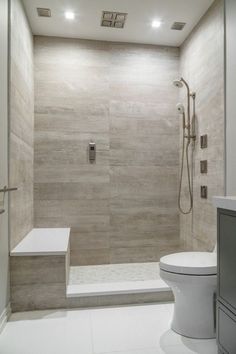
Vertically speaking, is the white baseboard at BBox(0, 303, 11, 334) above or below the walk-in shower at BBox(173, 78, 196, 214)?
below

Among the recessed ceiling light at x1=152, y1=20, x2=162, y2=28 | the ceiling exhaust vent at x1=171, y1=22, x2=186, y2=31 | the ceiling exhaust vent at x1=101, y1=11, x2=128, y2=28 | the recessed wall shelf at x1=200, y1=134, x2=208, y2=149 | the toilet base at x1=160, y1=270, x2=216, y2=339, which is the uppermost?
the ceiling exhaust vent at x1=101, y1=11, x2=128, y2=28

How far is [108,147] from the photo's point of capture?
323 cm

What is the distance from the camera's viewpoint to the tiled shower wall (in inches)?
124

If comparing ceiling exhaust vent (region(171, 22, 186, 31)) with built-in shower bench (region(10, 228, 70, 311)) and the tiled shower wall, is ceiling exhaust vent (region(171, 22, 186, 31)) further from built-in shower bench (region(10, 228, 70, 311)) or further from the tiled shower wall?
built-in shower bench (region(10, 228, 70, 311))

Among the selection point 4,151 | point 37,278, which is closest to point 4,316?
point 37,278

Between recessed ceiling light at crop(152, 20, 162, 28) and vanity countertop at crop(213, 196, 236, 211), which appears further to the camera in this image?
recessed ceiling light at crop(152, 20, 162, 28)

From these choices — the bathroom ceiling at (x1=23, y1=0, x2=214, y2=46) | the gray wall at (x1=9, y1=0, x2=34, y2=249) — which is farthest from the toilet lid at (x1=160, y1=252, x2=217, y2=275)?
the bathroom ceiling at (x1=23, y1=0, x2=214, y2=46)

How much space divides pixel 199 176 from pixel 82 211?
136 centimetres

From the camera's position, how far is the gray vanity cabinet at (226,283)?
1456mm

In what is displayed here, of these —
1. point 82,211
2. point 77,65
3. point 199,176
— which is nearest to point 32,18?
point 77,65

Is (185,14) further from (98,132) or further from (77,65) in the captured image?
(98,132)

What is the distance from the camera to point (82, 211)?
318cm

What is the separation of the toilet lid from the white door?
1.16 meters

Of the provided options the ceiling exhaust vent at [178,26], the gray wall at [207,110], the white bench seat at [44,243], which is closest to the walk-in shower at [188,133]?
the gray wall at [207,110]
